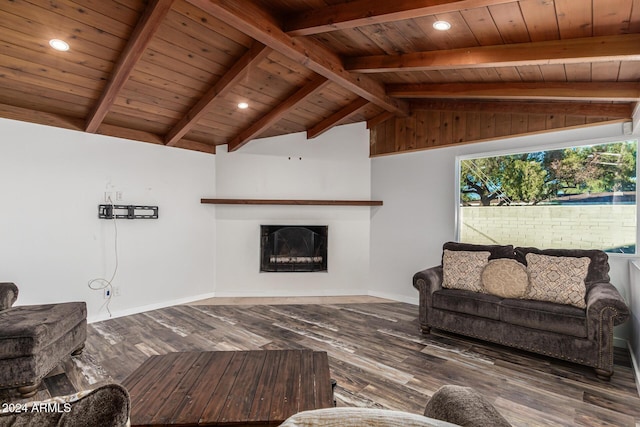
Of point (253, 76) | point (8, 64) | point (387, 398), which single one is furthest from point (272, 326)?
point (8, 64)

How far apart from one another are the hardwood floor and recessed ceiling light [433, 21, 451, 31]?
2.62m

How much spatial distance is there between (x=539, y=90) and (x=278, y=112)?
8.98ft

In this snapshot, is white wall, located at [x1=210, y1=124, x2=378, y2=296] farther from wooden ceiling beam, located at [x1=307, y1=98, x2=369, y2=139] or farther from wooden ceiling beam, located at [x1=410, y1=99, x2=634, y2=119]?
wooden ceiling beam, located at [x1=410, y1=99, x2=634, y2=119]

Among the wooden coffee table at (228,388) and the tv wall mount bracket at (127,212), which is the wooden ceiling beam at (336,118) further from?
the wooden coffee table at (228,388)

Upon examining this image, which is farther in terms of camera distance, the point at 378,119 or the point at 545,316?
the point at 378,119

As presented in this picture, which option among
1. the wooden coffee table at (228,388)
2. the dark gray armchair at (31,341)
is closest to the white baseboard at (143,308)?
the dark gray armchair at (31,341)

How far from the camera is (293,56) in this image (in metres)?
2.67

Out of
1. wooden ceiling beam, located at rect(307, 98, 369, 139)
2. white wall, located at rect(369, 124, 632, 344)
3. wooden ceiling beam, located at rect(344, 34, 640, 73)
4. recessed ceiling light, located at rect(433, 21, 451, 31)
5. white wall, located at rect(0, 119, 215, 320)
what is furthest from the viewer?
white wall, located at rect(369, 124, 632, 344)

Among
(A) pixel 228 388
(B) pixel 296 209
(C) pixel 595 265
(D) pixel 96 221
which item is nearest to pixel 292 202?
(B) pixel 296 209

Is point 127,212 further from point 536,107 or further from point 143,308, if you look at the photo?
point 536,107

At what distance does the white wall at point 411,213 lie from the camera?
433 cm

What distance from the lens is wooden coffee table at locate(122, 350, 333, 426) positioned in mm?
1366

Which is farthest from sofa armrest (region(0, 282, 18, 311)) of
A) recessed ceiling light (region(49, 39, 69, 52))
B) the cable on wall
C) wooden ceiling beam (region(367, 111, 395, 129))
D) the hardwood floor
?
wooden ceiling beam (region(367, 111, 395, 129))

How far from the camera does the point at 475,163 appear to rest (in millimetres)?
4156
